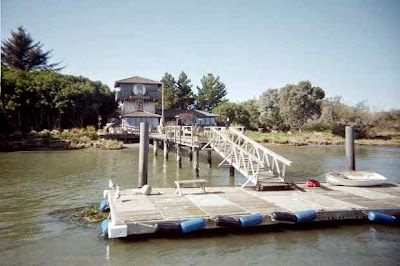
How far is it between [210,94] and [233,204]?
79266 millimetres

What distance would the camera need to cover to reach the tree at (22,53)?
242 feet

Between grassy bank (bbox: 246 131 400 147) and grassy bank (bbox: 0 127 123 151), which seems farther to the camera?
grassy bank (bbox: 246 131 400 147)

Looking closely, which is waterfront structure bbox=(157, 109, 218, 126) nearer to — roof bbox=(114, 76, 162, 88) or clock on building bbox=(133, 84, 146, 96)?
clock on building bbox=(133, 84, 146, 96)

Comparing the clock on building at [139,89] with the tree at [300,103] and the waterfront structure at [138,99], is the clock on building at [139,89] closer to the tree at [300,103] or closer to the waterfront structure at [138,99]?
the waterfront structure at [138,99]

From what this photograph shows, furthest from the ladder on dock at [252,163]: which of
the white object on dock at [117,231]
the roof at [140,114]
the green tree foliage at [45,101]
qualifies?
the green tree foliage at [45,101]

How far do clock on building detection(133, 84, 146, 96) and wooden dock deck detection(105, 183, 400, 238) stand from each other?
4615 cm

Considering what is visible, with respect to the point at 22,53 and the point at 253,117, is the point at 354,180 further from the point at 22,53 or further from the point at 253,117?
the point at 22,53

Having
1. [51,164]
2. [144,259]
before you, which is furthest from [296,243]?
[51,164]

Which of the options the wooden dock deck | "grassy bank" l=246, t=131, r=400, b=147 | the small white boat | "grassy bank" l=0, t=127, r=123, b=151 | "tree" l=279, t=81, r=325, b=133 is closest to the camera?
the wooden dock deck

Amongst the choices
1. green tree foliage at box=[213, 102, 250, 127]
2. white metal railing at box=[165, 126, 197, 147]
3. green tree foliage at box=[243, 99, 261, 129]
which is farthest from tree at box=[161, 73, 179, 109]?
white metal railing at box=[165, 126, 197, 147]

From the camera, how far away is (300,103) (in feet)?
225

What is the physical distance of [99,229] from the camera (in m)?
12.3

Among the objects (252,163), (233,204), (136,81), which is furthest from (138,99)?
(233,204)

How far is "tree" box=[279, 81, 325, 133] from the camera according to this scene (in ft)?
226
